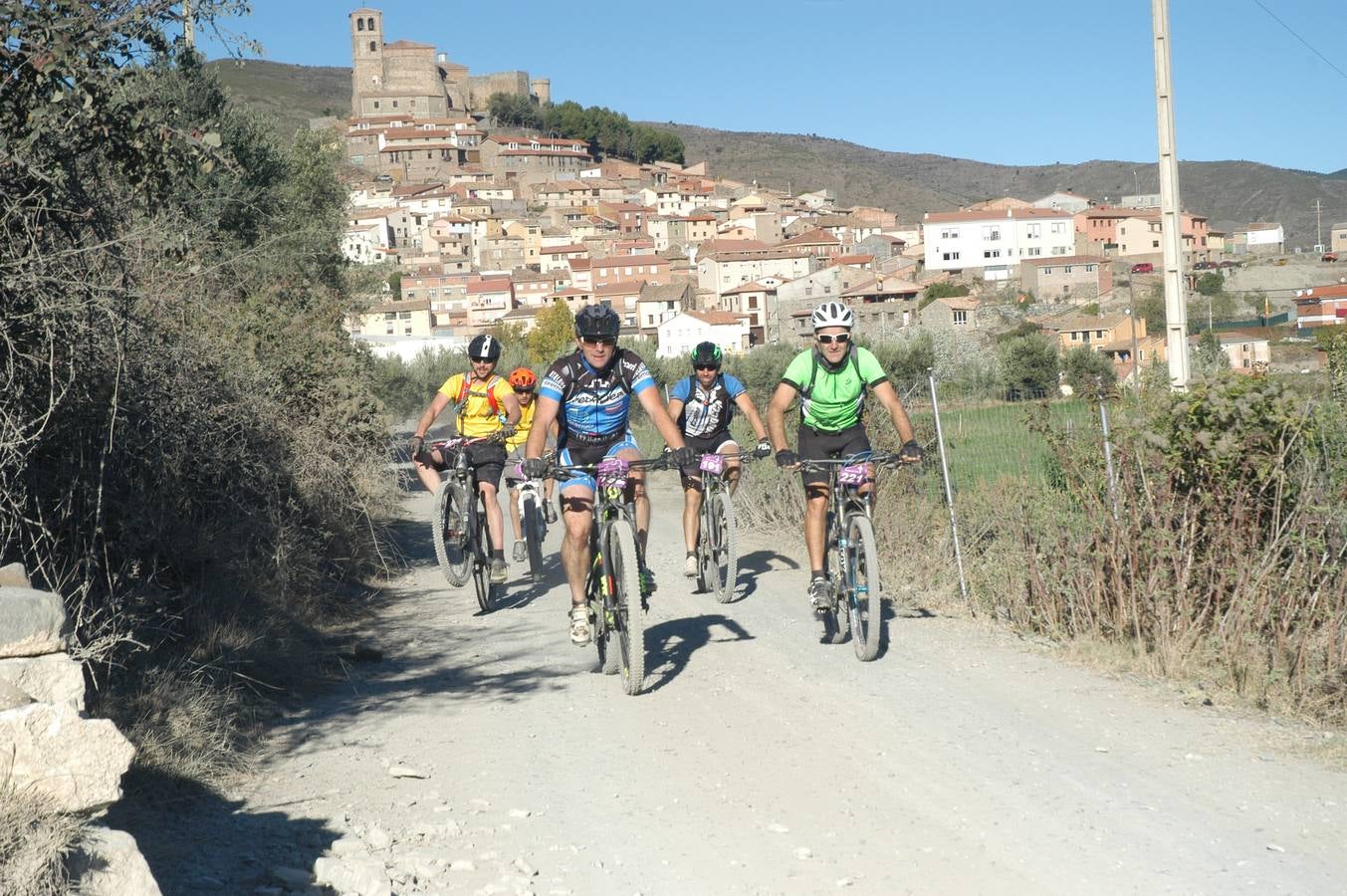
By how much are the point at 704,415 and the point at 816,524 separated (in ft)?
8.26

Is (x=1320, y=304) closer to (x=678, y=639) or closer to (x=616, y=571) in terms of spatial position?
(x=678, y=639)

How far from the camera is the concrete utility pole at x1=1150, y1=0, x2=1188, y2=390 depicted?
11281 millimetres

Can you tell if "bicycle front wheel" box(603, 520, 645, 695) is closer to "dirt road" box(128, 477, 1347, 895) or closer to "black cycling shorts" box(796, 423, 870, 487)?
"dirt road" box(128, 477, 1347, 895)

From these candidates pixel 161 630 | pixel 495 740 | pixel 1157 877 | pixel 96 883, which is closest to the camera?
pixel 96 883

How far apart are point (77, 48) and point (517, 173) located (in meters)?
193

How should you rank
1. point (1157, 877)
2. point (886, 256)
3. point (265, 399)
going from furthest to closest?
1. point (886, 256)
2. point (265, 399)
3. point (1157, 877)

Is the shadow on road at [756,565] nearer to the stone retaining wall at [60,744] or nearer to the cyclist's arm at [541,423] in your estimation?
the cyclist's arm at [541,423]

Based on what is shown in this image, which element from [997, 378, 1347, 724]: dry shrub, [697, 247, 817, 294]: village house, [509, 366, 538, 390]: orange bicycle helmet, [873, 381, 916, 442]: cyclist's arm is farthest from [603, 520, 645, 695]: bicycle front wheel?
[697, 247, 817, 294]: village house

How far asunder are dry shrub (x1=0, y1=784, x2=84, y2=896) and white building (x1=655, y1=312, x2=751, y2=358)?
91815 mm

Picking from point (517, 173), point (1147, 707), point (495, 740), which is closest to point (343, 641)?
point (495, 740)

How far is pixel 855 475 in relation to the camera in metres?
8.44

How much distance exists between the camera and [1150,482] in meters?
8.16

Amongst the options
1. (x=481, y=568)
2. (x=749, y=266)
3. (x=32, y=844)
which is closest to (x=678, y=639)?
(x=481, y=568)

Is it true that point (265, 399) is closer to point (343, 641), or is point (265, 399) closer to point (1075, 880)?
point (343, 641)
